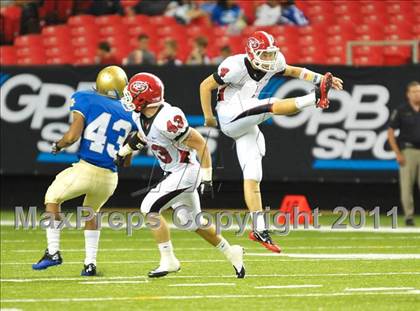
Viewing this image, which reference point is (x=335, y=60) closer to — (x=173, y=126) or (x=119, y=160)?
(x=119, y=160)

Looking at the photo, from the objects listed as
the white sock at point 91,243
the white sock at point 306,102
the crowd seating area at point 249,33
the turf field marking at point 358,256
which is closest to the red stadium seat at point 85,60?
the crowd seating area at point 249,33

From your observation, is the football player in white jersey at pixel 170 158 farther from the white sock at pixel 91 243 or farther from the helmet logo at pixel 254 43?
the helmet logo at pixel 254 43

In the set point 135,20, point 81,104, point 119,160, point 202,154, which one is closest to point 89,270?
point 119,160

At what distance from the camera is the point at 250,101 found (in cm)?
1145

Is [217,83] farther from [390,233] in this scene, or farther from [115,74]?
[390,233]

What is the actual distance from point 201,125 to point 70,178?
7147 millimetres

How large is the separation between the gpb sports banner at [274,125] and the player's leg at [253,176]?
5.75 meters

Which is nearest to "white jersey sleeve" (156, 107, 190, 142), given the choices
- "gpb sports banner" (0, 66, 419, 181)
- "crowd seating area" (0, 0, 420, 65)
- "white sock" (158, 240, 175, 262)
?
"white sock" (158, 240, 175, 262)

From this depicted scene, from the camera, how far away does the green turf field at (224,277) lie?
9.11 meters

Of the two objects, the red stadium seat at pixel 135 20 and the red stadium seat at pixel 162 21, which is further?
the red stadium seat at pixel 135 20

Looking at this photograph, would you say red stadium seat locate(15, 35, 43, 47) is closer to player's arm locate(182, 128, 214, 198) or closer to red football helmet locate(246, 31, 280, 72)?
red football helmet locate(246, 31, 280, 72)

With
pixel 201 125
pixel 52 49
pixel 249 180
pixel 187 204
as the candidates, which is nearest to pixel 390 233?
pixel 201 125

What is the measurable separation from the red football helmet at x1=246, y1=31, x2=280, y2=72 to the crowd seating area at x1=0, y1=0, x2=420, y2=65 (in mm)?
8035

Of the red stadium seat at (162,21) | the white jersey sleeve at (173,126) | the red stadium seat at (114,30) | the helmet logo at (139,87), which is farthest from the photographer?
the red stadium seat at (114,30)
